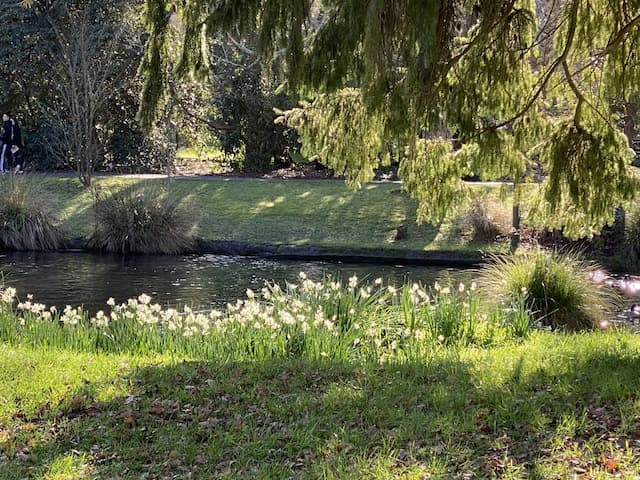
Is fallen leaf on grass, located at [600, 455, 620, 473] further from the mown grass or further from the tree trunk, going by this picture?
the tree trunk

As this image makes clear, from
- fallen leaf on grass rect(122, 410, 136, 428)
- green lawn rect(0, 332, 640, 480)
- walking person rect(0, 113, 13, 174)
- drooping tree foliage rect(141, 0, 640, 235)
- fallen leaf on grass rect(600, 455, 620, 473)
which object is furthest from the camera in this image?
walking person rect(0, 113, 13, 174)

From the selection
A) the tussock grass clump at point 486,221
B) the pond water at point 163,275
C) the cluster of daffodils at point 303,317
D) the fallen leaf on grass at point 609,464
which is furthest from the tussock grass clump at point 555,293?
the tussock grass clump at point 486,221

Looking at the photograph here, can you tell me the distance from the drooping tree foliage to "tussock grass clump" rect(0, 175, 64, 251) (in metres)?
9.33

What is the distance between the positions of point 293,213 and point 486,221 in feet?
14.9

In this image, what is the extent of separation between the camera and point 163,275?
14234mm

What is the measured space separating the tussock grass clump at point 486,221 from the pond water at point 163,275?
2199 millimetres

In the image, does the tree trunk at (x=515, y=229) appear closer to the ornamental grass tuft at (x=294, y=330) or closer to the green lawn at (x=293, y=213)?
the green lawn at (x=293, y=213)

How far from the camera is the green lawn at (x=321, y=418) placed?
13.9 feet

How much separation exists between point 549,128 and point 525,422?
4.95m

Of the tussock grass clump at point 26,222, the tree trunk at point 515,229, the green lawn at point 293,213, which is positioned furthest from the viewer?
the green lawn at point 293,213

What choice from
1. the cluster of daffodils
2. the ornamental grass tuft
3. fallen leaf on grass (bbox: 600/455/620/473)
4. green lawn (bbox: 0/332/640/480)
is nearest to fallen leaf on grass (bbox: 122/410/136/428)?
green lawn (bbox: 0/332/640/480)

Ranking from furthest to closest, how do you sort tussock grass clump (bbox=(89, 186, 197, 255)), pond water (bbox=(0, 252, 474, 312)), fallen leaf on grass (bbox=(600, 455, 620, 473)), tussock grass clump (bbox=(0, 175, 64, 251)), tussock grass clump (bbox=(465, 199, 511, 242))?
1. tussock grass clump (bbox=(465, 199, 511, 242))
2. tussock grass clump (bbox=(0, 175, 64, 251))
3. tussock grass clump (bbox=(89, 186, 197, 255))
4. pond water (bbox=(0, 252, 474, 312))
5. fallen leaf on grass (bbox=(600, 455, 620, 473))

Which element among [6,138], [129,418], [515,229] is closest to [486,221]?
[515,229]

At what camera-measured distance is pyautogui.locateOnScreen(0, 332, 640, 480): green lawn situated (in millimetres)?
4230
